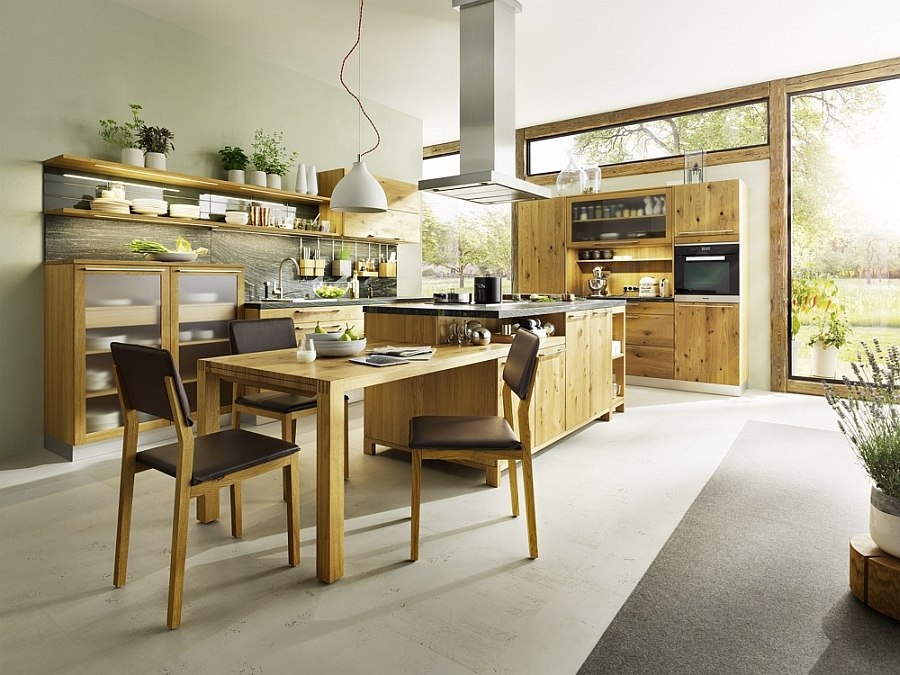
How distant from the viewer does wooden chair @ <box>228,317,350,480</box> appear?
2828 millimetres

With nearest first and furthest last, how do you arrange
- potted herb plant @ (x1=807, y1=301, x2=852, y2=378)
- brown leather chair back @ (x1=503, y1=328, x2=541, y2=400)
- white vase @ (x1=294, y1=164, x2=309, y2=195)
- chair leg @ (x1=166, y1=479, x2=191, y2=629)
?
chair leg @ (x1=166, y1=479, x2=191, y2=629) < brown leather chair back @ (x1=503, y1=328, x2=541, y2=400) < white vase @ (x1=294, y1=164, x2=309, y2=195) < potted herb plant @ (x1=807, y1=301, x2=852, y2=378)

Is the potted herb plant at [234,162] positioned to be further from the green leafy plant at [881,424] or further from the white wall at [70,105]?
the green leafy plant at [881,424]

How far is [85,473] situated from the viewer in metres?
3.33

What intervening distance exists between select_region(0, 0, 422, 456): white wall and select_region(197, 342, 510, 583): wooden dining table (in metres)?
2.07

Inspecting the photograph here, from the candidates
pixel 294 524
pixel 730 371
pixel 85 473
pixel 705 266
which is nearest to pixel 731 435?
pixel 730 371

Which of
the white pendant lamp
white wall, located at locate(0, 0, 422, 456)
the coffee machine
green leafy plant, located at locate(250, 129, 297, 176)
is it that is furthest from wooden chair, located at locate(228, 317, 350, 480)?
the coffee machine

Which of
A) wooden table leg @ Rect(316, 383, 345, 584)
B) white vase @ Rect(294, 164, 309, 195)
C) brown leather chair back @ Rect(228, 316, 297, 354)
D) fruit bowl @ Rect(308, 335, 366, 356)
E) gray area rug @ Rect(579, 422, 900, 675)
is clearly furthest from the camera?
white vase @ Rect(294, 164, 309, 195)

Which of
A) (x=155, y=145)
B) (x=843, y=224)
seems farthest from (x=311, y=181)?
(x=843, y=224)

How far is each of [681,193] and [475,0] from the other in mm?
2987

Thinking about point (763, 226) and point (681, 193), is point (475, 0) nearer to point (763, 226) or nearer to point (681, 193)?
point (681, 193)

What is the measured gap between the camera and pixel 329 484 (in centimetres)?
207

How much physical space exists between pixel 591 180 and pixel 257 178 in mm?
3572

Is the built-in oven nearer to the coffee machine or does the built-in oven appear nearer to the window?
the coffee machine

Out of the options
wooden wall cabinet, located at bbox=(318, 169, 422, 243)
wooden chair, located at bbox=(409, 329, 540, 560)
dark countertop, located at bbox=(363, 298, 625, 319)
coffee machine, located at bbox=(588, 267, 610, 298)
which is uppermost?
wooden wall cabinet, located at bbox=(318, 169, 422, 243)
